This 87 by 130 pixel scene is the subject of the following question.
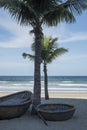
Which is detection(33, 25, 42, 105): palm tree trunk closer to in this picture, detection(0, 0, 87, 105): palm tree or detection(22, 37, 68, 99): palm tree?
detection(0, 0, 87, 105): palm tree

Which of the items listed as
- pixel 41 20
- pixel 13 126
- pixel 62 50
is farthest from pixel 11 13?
pixel 62 50

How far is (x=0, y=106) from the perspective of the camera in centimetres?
983

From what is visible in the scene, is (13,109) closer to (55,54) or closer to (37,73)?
(37,73)

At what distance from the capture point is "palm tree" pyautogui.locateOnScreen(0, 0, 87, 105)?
10711 millimetres

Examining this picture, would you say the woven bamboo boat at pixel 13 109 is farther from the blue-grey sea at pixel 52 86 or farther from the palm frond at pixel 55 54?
the blue-grey sea at pixel 52 86

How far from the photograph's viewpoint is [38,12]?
1082 cm

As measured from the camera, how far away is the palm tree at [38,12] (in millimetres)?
10711

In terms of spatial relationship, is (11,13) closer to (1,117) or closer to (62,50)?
(1,117)

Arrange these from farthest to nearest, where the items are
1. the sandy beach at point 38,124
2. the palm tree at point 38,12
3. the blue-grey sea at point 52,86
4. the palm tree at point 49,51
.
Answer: the blue-grey sea at point 52,86 < the palm tree at point 49,51 < the palm tree at point 38,12 < the sandy beach at point 38,124

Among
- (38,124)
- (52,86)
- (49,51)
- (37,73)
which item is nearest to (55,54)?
(49,51)

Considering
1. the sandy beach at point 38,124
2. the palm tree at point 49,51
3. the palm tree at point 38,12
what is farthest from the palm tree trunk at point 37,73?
the palm tree at point 49,51

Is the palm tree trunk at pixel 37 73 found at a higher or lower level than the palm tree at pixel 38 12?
lower

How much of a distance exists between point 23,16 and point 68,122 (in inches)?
170

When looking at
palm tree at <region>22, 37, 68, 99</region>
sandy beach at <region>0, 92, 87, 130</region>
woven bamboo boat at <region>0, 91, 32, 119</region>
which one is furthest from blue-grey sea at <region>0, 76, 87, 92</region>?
sandy beach at <region>0, 92, 87, 130</region>
